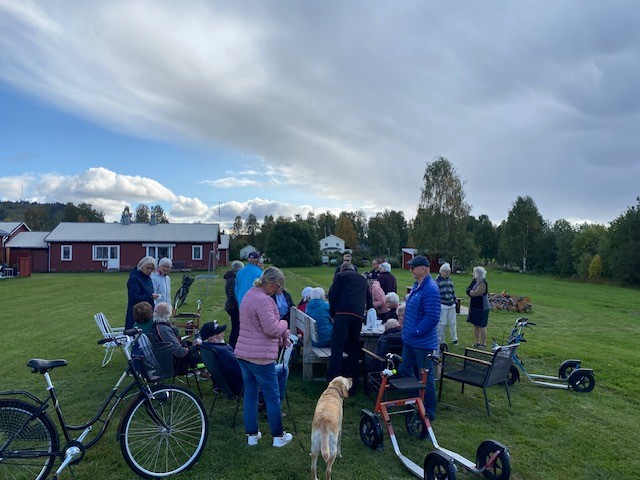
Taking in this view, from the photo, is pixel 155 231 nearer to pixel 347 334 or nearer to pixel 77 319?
pixel 77 319

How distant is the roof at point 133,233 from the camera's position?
36875 mm

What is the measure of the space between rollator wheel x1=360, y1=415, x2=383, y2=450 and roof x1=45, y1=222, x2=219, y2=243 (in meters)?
35.5

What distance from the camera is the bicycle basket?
12.8 feet

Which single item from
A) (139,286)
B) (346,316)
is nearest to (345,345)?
(346,316)

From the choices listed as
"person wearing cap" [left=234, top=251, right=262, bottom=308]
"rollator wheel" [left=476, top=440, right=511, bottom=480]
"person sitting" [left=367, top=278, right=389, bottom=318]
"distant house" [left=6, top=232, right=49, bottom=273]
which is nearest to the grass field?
"rollator wheel" [left=476, top=440, right=511, bottom=480]

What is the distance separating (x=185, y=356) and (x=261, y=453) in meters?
1.96

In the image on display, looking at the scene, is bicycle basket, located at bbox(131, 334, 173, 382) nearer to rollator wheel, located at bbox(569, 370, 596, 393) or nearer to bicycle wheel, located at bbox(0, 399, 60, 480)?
bicycle wheel, located at bbox(0, 399, 60, 480)

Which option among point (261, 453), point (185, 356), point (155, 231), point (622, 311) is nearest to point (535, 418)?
point (261, 453)

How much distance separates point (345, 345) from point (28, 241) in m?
39.7

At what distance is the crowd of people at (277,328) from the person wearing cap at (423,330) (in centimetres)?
1

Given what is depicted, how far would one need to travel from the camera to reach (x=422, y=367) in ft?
16.5

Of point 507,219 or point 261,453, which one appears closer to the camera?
point 261,453

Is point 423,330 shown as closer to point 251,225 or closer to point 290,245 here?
point 290,245

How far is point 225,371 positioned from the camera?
15.4 ft
